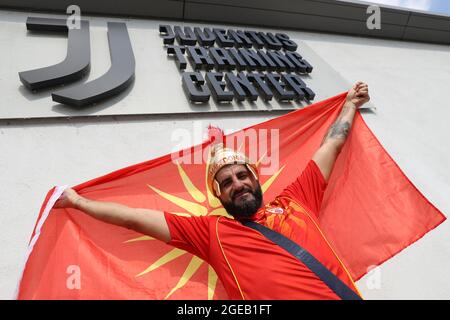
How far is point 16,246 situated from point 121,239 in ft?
2.52

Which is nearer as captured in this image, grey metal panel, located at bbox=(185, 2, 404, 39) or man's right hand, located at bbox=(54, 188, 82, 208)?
man's right hand, located at bbox=(54, 188, 82, 208)

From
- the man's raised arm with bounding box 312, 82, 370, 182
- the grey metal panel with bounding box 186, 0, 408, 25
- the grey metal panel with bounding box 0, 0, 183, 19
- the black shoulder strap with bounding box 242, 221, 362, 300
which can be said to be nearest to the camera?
the black shoulder strap with bounding box 242, 221, 362, 300

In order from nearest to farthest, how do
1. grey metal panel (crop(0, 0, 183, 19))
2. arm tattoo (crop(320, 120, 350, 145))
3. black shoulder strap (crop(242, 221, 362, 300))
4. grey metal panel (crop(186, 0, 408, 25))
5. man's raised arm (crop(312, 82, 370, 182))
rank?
1. black shoulder strap (crop(242, 221, 362, 300))
2. man's raised arm (crop(312, 82, 370, 182))
3. arm tattoo (crop(320, 120, 350, 145))
4. grey metal panel (crop(0, 0, 183, 19))
5. grey metal panel (crop(186, 0, 408, 25))

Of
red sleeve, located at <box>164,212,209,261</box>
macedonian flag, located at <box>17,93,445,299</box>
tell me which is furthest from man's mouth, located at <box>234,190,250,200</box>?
macedonian flag, located at <box>17,93,445,299</box>

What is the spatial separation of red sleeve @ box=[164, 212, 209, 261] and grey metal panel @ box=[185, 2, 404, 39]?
465 centimetres

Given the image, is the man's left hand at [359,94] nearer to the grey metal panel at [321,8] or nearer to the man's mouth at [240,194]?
the man's mouth at [240,194]

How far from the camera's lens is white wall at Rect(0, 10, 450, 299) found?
2377 millimetres

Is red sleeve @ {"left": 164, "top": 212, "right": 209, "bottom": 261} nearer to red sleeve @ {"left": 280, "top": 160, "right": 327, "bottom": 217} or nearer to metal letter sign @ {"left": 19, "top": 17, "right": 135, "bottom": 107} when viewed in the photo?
red sleeve @ {"left": 280, "top": 160, "right": 327, "bottom": 217}

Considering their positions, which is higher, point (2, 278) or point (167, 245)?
point (167, 245)

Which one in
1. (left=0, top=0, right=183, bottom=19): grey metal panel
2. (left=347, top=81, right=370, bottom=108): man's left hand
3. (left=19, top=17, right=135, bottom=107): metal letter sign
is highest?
(left=0, top=0, right=183, bottom=19): grey metal panel

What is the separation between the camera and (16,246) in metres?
Result: 2.15

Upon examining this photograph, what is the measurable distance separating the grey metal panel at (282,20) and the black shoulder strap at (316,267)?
16.0ft
